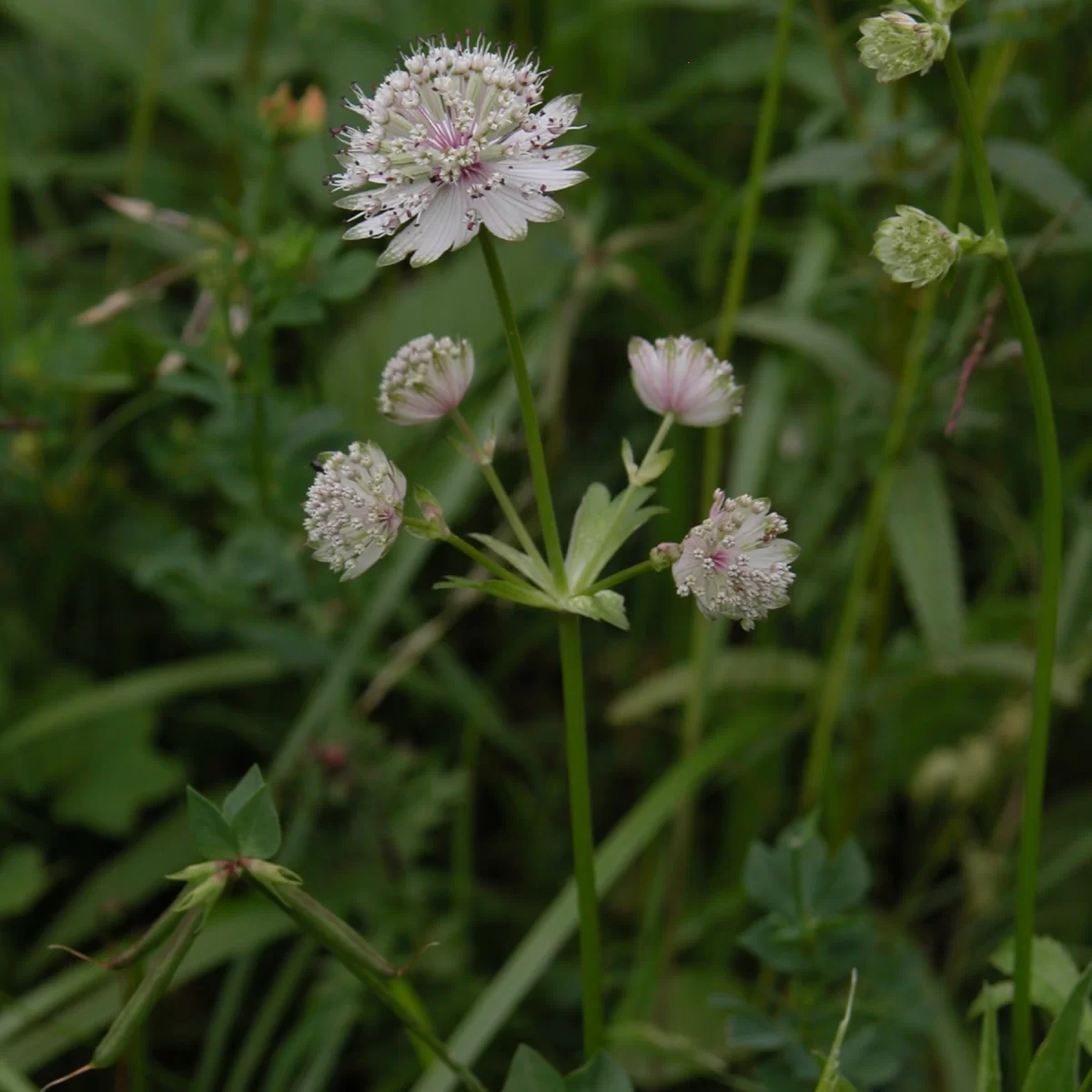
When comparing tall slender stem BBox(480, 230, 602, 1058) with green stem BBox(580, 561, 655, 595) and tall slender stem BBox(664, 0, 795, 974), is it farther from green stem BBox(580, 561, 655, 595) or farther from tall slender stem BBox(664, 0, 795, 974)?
tall slender stem BBox(664, 0, 795, 974)

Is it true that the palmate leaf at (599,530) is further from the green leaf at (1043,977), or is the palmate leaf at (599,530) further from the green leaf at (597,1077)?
the green leaf at (1043,977)

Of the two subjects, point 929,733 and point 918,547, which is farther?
point 929,733

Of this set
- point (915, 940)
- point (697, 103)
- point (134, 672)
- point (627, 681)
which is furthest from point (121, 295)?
point (915, 940)

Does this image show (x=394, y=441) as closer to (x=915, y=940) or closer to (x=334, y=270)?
(x=334, y=270)

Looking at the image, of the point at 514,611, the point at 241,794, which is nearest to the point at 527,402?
the point at 241,794

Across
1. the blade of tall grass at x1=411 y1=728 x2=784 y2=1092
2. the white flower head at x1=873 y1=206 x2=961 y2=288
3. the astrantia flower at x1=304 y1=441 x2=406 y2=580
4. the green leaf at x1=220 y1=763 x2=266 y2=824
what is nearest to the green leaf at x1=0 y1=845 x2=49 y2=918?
the blade of tall grass at x1=411 y1=728 x2=784 y2=1092

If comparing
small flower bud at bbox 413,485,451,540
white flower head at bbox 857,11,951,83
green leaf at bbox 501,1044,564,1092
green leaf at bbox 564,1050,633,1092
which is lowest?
green leaf at bbox 564,1050,633,1092
